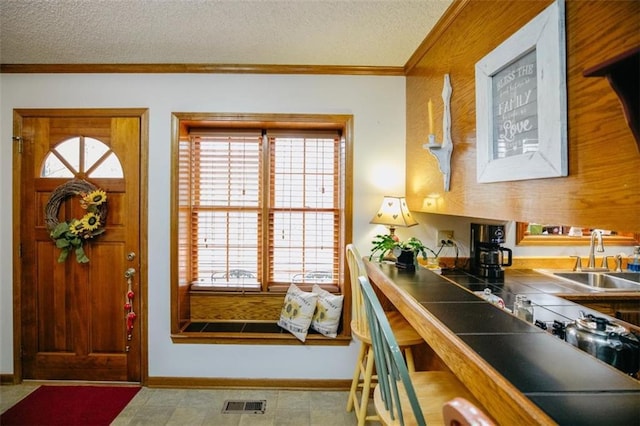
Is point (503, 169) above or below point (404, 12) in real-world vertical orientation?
below

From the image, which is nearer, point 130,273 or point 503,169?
point 503,169

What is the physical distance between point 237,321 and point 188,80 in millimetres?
2007

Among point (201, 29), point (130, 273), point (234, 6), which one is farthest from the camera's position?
point (130, 273)

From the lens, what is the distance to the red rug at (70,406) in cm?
233

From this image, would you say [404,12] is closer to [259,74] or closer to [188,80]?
[259,74]

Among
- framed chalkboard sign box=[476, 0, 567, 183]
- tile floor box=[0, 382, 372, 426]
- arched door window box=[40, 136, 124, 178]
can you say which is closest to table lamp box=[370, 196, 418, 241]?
framed chalkboard sign box=[476, 0, 567, 183]

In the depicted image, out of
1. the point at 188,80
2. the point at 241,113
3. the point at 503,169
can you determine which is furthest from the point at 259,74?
the point at 503,169

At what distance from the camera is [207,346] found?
2711 mm

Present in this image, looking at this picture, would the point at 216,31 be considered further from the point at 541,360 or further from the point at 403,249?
the point at 541,360

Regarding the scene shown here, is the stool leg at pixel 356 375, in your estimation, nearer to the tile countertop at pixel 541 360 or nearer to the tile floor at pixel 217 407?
the tile floor at pixel 217 407

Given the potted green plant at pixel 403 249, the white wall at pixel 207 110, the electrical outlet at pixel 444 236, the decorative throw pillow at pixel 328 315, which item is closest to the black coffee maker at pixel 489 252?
the electrical outlet at pixel 444 236

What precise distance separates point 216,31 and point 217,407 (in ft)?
8.30

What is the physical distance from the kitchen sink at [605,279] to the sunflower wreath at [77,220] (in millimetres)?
3561

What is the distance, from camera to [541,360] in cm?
100
